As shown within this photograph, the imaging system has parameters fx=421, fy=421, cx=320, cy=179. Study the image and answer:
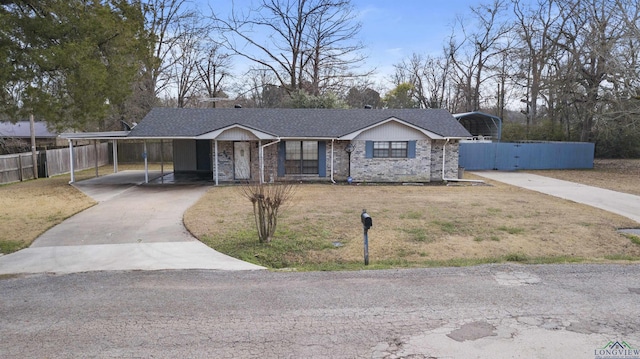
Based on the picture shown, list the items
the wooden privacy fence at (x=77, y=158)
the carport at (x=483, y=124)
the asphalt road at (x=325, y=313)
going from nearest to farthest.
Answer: the asphalt road at (x=325, y=313) → the wooden privacy fence at (x=77, y=158) → the carport at (x=483, y=124)

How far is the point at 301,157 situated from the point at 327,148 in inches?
51.1

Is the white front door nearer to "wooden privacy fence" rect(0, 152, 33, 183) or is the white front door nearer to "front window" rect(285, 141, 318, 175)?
"front window" rect(285, 141, 318, 175)

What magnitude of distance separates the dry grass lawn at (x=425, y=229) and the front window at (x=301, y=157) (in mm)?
4482

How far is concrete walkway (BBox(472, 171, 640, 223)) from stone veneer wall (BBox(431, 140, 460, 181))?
2682 mm

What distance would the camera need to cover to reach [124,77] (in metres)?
9.97

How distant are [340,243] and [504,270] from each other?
10.9ft

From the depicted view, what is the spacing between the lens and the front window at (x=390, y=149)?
19.7 meters

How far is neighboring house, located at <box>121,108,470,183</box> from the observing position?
19250 millimetres

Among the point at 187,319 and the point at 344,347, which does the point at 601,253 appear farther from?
the point at 187,319

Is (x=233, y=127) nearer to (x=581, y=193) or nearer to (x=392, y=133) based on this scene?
(x=392, y=133)

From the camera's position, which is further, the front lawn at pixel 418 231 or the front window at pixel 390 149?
the front window at pixel 390 149

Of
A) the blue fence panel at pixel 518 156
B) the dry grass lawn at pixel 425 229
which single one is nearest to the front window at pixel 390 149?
the dry grass lawn at pixel 425 229

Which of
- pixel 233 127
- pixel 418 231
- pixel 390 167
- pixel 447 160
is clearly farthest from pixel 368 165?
pixel 418 231

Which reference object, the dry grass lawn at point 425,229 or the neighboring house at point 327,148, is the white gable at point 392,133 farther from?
the dry grass lawn at point 425,229
